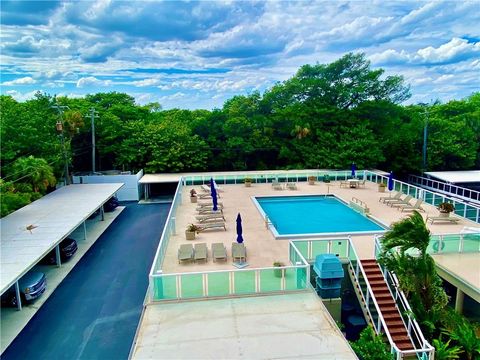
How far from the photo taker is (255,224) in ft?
58.5

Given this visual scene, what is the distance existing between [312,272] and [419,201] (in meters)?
A: 10.6

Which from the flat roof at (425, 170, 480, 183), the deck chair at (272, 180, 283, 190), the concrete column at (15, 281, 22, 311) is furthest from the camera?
the flat roof at (425, 170, 480, 183)

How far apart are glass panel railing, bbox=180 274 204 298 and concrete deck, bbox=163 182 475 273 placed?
2.32 meters

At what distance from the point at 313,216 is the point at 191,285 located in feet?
37.7

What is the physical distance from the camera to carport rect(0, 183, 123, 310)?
39.8 ft

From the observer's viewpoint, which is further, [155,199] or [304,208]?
[155,199]

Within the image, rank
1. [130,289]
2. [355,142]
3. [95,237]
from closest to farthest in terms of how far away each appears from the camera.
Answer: [130,289] → [95,237] → [355,142]

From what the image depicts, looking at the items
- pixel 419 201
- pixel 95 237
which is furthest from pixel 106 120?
pixel 419 201

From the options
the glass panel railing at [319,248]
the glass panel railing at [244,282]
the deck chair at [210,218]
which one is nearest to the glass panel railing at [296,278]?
the glass panel railing at [244,282]

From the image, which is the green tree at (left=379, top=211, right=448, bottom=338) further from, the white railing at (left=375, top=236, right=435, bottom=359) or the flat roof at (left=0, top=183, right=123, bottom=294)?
the flat roof at (left=0, top=183, right=123, bottom=294)

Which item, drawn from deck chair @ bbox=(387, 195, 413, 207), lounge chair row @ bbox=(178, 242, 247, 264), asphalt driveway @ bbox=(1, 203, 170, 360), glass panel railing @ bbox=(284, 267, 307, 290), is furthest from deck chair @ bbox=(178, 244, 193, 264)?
deck chair @ bbox=(387, 195, 413, 207)

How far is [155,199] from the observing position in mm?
30297

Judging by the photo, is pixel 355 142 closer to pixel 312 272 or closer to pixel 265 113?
pixel 265 113

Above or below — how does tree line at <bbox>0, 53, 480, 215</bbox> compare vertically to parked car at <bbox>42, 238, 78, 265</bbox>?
above
